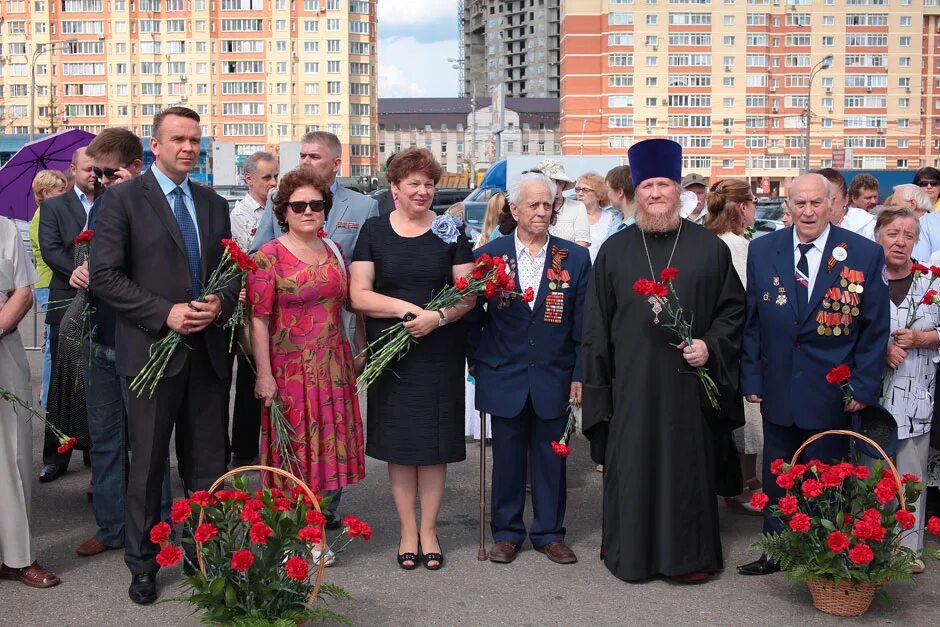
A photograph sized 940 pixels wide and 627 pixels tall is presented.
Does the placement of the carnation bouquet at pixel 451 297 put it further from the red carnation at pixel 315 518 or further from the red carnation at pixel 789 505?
the red carnation at pixel 789 505

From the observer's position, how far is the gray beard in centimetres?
536

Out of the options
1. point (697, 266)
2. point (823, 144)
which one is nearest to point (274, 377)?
point (697, 266)

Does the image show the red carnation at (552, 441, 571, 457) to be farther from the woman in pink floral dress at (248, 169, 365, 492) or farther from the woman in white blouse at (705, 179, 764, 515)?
the woman in white blouse at (705, 179, 764, 515)

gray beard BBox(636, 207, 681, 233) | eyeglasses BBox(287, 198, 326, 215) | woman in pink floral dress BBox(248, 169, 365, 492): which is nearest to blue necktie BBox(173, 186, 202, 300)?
woman in pink floral dress BBox(248, 169, 365, 492)

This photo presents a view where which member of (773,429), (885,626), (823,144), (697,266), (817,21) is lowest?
(885,626)

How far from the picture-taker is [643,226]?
543cm

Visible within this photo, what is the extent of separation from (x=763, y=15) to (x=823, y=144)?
15980mm

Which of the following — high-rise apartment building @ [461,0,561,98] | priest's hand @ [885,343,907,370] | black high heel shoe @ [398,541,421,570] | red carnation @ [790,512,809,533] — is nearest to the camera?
red carnation @ [790,512,809,533]

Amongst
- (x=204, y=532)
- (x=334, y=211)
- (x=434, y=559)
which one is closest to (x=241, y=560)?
(x=204, y=532)

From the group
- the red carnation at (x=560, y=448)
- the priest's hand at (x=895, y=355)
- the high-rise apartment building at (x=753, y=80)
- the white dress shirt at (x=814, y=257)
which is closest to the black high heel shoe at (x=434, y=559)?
the red carnation at (x=560, y=448)

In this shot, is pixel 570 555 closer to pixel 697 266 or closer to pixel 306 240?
pixel 697 266

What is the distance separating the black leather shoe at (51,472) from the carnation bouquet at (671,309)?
4373mm

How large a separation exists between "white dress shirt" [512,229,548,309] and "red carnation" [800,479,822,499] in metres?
1.69

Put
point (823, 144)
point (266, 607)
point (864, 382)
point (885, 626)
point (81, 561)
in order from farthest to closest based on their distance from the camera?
1. point (823, 144)
2. point (81, 561)
3. point (864, 382)
4. point (885, 626)
5. point (266, 607)
